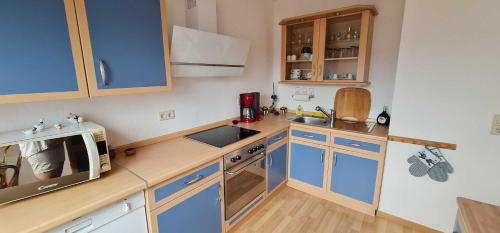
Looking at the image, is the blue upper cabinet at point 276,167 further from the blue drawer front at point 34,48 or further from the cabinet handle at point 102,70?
the blue drawer front at point 34,48

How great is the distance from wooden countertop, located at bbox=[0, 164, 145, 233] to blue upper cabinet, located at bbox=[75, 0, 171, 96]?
488 mm

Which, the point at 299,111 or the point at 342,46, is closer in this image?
the point at 342,46

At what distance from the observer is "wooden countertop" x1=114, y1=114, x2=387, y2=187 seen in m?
1.25

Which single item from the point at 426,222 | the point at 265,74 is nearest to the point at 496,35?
the point at 426,222

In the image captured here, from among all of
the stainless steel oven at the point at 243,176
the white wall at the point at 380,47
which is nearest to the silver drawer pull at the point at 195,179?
the stainless steel oven at the point at 243,176

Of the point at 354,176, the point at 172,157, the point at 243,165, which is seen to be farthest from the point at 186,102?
the point at 354,176

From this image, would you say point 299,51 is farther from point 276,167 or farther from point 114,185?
point 114,185

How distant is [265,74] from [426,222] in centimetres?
227

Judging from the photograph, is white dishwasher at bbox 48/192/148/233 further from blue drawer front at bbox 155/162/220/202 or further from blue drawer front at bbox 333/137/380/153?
blue drawer front at bbox 333/137/380/153

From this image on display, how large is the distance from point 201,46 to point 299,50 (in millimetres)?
1463

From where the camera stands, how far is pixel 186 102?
1991 mm

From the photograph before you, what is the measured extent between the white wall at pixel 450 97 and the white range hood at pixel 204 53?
139 cm

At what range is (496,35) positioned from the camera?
4.64 ft

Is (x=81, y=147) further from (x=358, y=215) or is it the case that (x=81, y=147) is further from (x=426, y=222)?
(x=426, y=222)
